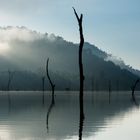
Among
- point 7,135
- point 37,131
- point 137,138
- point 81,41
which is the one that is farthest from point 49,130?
point 81,41

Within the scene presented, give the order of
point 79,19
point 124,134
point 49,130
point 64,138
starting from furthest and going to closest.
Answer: point 79,19 < point 49,130 < point 124,134 < point 64,138

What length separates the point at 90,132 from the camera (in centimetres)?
2900

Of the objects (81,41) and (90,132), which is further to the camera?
(81,41)

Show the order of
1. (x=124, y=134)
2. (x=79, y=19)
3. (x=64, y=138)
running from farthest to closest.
A: (x=79, y=19) < (x=124, y=134) < (x=64, y=138)

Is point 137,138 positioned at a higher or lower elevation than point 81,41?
lower

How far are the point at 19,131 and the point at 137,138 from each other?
772 centimetres

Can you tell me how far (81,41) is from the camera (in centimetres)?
3859

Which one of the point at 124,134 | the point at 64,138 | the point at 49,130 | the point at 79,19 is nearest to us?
the point at 64,138

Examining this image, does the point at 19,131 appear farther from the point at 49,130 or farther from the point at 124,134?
the point at 124,134

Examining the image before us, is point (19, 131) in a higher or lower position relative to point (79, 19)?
lower

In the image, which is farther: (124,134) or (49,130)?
(49,130)

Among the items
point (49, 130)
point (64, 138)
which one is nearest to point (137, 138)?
point (64, 138)

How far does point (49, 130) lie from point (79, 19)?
11.2m

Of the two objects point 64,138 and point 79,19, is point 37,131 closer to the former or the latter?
point 64,138
